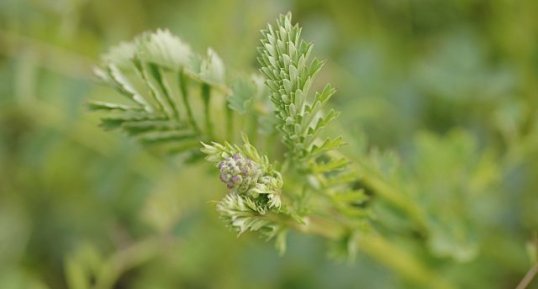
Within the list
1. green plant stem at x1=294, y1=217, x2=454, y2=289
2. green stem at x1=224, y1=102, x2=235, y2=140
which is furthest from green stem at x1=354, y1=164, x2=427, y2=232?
green stem at x1=224, y1=102, x2=235, y2=140

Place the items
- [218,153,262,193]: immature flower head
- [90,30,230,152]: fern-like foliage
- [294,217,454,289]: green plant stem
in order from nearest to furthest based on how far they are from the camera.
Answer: [218,153,262,193]: immature flower head < [90,30,230,152]: fern-like foliage < [294,217,454,289]: green plant stem

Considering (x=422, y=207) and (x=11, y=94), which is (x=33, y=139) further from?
(x=422, y=207)

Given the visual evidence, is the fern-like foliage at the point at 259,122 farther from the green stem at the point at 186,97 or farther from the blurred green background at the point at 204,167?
the blurred green background at the point at 204,167

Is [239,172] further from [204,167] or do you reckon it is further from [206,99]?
[204,167]

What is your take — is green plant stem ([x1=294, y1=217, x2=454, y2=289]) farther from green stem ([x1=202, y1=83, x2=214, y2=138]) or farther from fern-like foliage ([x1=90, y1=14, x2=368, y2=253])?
green stem ([x1=202, y1=83, x2=214, y2=138])

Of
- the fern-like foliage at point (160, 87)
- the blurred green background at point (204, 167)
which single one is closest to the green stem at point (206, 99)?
the fern-like foliage at point (160, 87)

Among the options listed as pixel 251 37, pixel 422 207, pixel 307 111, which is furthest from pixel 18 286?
pixel 307 111

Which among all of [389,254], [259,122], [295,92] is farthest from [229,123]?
[389,254]
